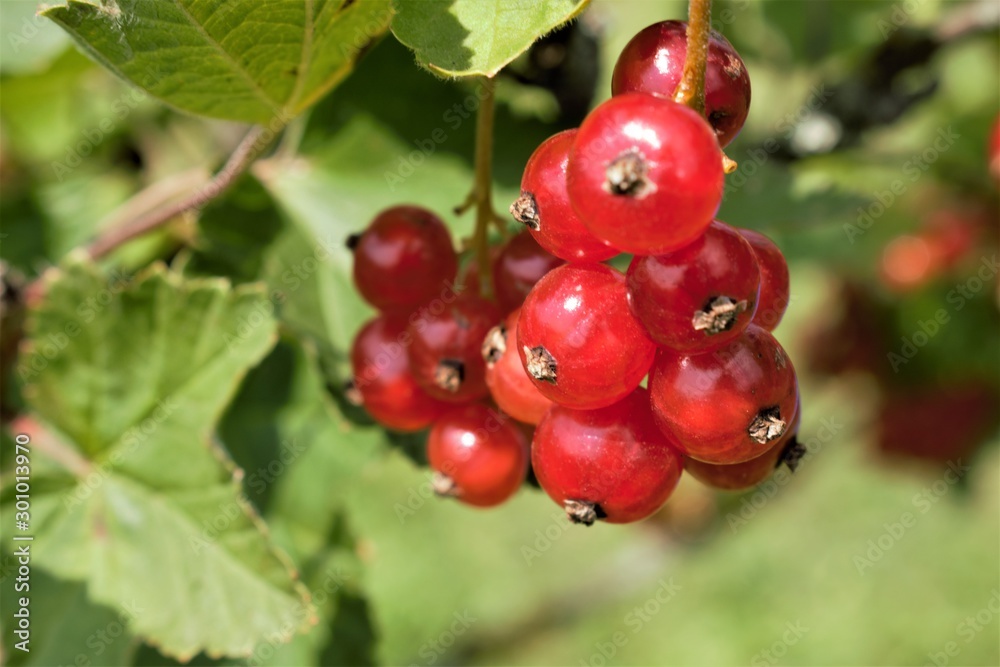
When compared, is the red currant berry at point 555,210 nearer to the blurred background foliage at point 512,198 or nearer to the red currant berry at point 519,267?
the red currant berry at point 519,267

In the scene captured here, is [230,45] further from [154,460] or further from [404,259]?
[154,460]

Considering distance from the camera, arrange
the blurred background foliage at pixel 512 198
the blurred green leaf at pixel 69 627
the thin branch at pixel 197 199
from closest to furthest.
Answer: the thin branch at pixel 197 199, the blurred green leaf at pixel 69 627, the blurred background foliage at pixel 512 198

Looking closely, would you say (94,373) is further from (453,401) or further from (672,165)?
(672,165)

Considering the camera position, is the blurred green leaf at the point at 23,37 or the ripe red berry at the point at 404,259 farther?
the blurred green leaf at the point at 23,37

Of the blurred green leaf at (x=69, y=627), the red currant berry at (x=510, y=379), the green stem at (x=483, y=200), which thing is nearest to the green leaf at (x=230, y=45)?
the green stem at (x=483, y=200)

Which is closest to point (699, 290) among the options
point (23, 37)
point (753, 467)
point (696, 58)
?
point (696, 58)

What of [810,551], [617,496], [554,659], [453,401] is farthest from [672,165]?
[810,551]

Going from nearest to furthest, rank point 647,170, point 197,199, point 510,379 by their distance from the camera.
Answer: point 647,170 < point 510,379 < point 197,199
